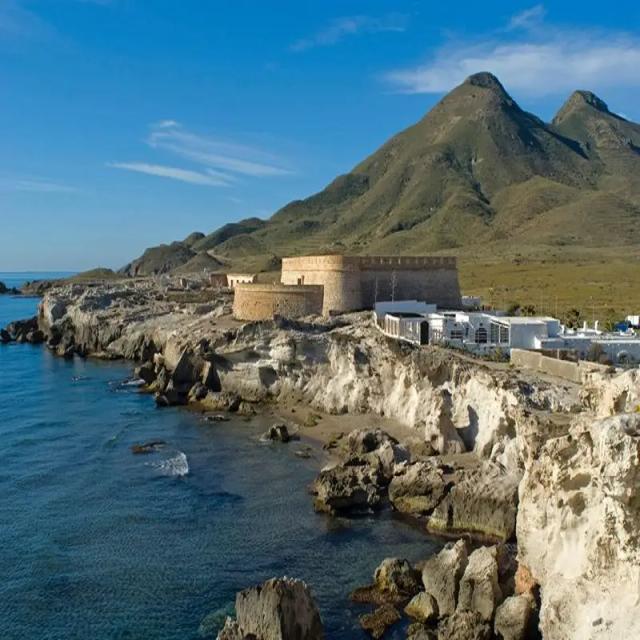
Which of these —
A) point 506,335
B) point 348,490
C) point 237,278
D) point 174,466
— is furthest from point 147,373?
point 237,278

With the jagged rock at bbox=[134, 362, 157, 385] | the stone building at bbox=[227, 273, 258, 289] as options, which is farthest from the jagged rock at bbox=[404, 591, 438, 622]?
the stone building at bbox=[227, 273, 258, 289]

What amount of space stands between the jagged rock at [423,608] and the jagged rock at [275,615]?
3.27 m

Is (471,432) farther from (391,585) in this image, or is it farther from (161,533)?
(161,533)

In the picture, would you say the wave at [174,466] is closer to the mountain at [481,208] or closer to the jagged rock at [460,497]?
the jagged rock at [460,497]

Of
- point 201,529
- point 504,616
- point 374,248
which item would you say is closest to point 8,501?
point 201,529

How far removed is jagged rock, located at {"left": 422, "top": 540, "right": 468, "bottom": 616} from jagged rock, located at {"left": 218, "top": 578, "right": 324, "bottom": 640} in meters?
3.81

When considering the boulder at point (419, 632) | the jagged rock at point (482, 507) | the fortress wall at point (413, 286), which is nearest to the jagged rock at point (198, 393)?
the fortress wall at point (413, 286)

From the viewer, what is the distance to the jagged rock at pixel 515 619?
1612cm

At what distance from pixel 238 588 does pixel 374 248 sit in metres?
120

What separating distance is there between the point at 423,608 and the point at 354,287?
1330 inches

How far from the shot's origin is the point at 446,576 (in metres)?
18.3

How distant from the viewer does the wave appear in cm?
2974

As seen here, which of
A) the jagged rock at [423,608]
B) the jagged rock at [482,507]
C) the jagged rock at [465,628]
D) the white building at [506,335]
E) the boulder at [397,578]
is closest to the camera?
the jagged rock at [465,628]

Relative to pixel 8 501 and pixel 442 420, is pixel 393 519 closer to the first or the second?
pixel 442 420
